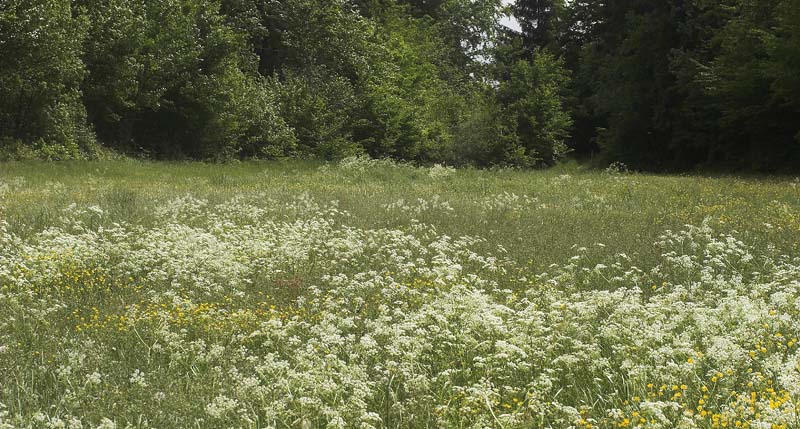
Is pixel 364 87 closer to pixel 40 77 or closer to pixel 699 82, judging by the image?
pixel 699 82

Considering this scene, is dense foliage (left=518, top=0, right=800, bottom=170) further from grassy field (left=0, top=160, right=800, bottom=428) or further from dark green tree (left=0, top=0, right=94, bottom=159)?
dark green tree (left=0, top=0, right=94, bottom=159)

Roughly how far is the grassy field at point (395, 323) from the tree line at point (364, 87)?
54.3 feet

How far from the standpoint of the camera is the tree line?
93.8 feet

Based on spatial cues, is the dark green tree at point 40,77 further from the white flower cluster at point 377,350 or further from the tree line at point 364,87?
the white flower cluster at point 377,350

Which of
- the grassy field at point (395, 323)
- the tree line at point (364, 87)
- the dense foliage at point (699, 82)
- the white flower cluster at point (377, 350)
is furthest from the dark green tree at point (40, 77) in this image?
the dense foliage at point (699, 82)

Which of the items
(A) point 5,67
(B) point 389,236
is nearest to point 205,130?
(A) point 5,67

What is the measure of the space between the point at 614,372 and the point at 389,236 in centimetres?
608

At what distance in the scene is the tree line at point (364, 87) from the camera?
93.8ft

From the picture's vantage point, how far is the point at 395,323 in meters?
6.57

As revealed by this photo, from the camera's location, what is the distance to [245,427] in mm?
4656

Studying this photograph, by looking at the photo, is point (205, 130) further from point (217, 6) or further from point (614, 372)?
point (614, 372)

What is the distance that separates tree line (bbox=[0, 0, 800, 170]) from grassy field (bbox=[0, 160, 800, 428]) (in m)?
16.6

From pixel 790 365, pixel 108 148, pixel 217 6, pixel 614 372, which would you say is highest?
pixel 217 6

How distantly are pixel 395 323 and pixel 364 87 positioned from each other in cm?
4017
